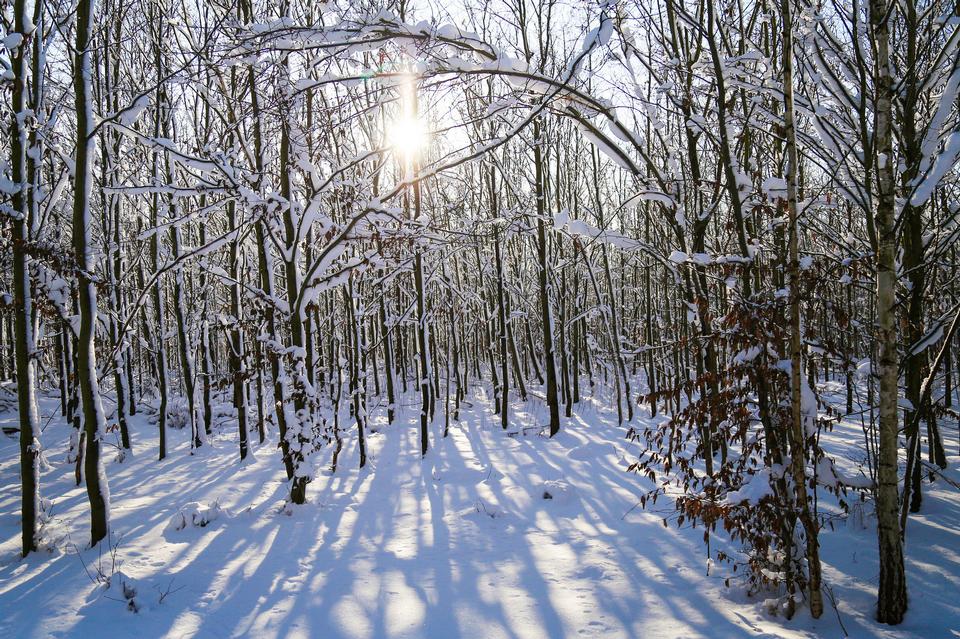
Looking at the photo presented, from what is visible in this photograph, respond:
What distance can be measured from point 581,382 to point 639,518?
22.3 metres

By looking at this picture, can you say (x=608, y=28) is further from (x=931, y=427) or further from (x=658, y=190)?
(x=931, y=427)

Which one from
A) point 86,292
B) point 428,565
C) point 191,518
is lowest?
point 428,565

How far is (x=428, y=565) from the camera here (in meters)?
5.66

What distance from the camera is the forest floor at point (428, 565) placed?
4.26 m

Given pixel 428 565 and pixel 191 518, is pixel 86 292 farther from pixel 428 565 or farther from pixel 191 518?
pixel 428 565

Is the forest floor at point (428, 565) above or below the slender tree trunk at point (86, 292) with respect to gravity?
below

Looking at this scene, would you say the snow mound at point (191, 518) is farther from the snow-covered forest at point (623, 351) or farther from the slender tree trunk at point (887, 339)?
the slender tree trunk at point (887, 339)

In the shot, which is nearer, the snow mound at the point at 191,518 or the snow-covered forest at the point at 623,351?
the snow-covered forest at the point at 623,351

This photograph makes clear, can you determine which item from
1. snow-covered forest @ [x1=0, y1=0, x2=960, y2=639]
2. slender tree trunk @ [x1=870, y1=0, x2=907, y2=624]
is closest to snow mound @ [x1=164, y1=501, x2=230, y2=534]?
snow-covered forest @ [x1=0, y1=0, x2=960, y2=639]

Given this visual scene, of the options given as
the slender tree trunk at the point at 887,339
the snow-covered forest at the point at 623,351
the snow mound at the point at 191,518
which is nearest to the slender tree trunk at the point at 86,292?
the snow-covered forest at the point at 623,351

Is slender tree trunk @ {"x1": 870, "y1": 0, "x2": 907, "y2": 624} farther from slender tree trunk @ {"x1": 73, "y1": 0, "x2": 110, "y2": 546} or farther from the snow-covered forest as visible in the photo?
slender tree trunk @ {"x1": 73, "y1": 0, "x2": 110, "y2": 546}

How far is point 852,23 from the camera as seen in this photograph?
413cm

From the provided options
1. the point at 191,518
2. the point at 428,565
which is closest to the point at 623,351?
the point at 428,565

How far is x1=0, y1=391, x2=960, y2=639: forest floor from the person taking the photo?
426cm
